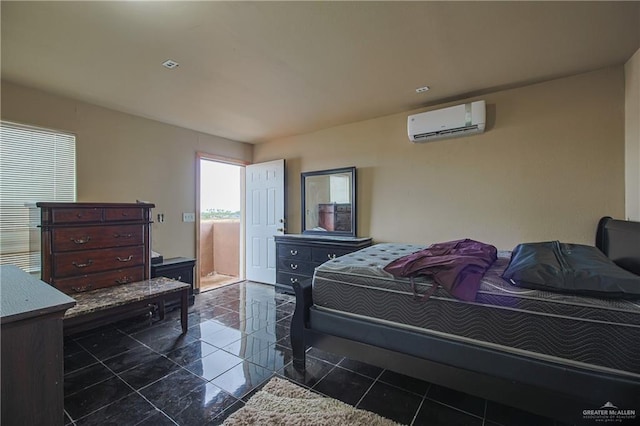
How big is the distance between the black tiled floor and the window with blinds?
3.52 ft

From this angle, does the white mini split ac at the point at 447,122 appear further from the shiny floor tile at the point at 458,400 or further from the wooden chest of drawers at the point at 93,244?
the wooden chest of drawers at the point at 93,244

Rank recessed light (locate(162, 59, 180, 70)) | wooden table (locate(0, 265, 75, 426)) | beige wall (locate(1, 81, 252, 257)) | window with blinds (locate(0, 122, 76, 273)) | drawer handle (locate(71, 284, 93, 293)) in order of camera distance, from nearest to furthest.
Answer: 1. wooden table (locate(0, 265, 75, 426))
2. recessed light (locate(162, 59, 180, 70))
3. drawer handle (locate(71, 284, 93, 293))
4. window with blinds (locate(0, 122, 76, 273))
5. beige wall (locate(1, 81, 252, 257))

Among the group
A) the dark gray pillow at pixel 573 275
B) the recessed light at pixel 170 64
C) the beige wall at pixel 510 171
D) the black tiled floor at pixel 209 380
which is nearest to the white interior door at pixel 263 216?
the beige wall at pixel 510 171

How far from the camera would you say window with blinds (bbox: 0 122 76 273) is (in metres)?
2.70

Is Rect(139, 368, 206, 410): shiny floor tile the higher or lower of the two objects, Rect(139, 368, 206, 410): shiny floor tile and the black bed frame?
the lower

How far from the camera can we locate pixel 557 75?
2.69 metres

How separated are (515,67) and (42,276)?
4616 mm

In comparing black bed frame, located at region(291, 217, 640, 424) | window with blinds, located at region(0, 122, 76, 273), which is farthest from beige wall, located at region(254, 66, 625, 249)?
window with blinds, located at region(0, 122, 76, 273)

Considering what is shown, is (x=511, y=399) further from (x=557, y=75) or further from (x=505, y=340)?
(x=557, y=75)

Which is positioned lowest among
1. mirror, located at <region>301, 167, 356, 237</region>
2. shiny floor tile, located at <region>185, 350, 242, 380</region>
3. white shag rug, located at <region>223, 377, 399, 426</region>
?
shiny floor tile, located at <region>185, 350, 242, 380</region>

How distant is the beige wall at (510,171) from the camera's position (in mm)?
2621

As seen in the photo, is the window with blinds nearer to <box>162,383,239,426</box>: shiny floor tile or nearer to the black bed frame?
<box>162,383,239,426</box>: shiny floor tile

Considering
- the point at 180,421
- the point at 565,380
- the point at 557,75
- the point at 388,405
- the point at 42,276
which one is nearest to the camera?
the point at 565,380

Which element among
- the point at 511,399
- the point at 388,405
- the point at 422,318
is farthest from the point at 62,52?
the point at 511,399
